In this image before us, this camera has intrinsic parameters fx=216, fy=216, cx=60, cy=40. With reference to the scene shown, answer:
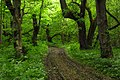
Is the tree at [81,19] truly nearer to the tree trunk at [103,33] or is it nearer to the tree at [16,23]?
the tree at [16,23]

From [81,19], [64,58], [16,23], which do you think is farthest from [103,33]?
[16,23]

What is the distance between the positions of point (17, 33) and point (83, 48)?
10.0 metres

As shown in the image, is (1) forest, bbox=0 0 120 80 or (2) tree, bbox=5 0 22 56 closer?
(1) forest, bbox=0 0 120 80

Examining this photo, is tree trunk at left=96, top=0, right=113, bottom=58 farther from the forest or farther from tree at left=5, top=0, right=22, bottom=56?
tree at left=5, top=0, right=22, bottom=56

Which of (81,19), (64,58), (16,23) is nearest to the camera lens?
(16,23)

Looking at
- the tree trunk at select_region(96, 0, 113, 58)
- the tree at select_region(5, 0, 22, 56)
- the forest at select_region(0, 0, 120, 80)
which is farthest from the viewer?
the tree at select_region(5, 0, 22, 56)

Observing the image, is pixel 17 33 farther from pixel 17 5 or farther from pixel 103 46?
pixel 103 46

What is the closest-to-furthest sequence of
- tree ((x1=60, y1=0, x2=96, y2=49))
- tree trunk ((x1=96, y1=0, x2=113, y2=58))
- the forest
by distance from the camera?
the forest < tree trunk ((x1=96, y1=0, x2=113, y2=58)) < tree ((x1=60, y1=0, x2=96, y2=49))

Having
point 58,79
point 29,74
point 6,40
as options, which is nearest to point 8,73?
point 29,74

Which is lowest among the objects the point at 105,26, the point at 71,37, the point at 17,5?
the point at 71,37

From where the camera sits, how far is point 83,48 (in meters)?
25.8

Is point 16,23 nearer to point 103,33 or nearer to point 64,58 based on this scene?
point 64,58

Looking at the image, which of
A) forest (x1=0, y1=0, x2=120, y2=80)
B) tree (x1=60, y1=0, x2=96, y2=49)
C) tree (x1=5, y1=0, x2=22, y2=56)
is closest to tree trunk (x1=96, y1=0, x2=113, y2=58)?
forest (x1=0, y1=0, x2=120, y2=80)

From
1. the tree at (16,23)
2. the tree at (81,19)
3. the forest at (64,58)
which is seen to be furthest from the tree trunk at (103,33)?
the tree at (16,23)
